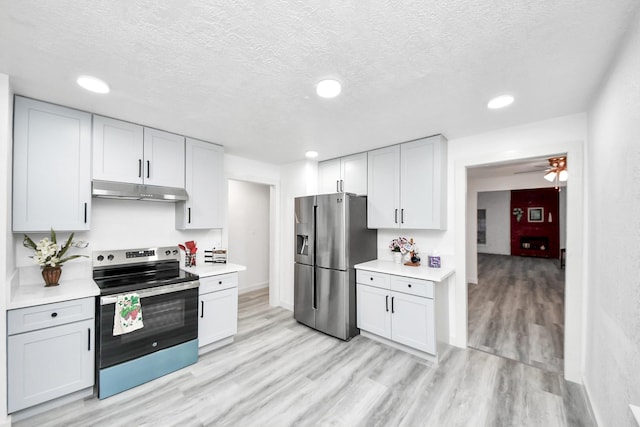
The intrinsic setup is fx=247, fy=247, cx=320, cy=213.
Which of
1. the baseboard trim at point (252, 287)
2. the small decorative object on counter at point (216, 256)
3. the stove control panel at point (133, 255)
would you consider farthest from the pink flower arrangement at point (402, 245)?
the baseboard trim at point (252, 287)

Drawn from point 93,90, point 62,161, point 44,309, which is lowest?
point 44,309

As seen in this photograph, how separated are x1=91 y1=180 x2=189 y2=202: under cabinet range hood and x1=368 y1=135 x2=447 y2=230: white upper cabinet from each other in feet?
7.74

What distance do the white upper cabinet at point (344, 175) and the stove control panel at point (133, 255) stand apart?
2.26 meters

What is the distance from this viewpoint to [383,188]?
328 cm

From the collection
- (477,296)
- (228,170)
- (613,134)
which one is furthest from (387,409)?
(477,296)

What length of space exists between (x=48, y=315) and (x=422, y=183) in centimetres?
359

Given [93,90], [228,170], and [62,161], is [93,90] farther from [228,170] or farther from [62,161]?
[228,170]

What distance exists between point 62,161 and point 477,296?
241 inches

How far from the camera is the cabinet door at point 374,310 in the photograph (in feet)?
9.47

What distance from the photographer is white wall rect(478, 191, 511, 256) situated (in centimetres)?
948

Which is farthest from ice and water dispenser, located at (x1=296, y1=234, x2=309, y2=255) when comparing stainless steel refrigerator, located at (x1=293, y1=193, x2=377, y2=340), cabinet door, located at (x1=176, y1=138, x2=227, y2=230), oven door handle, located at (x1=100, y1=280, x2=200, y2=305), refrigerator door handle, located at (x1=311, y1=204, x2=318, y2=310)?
oven door handle, located at (x1=100, y1=280, x2=200, y2=305)

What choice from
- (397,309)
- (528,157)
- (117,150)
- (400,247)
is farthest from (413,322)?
(117,150)

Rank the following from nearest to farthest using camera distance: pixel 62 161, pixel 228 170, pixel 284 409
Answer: pixel 284 409, pixel 62 161, pixel 228 170

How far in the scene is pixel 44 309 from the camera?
1812 millimetres
